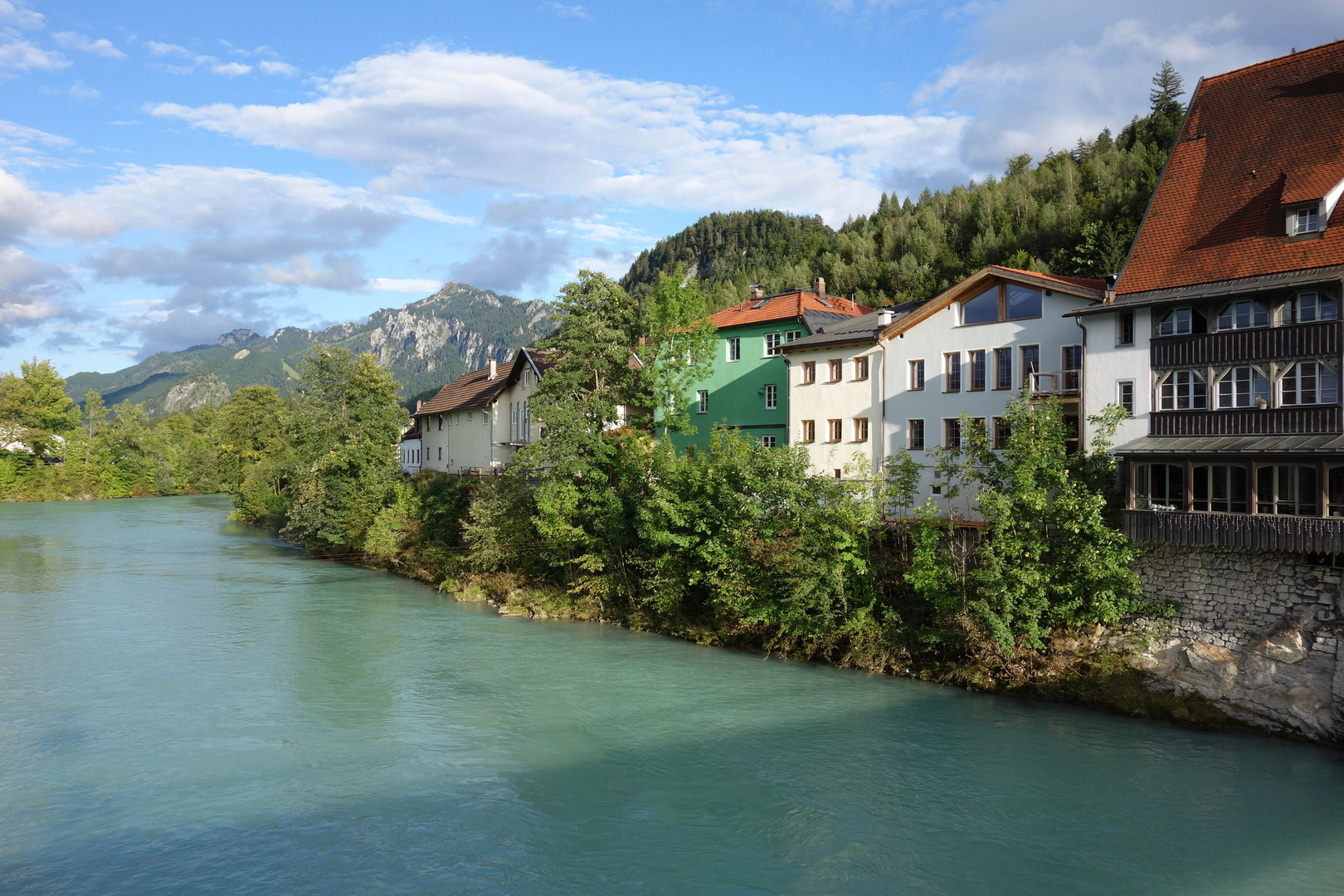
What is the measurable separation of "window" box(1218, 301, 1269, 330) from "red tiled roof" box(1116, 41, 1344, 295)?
2.71 ft

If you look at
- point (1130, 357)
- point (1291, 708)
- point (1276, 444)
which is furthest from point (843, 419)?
point (1291, 708)

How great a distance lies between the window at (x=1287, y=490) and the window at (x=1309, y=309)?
3670 millimetres

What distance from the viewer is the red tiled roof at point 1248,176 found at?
22.4m

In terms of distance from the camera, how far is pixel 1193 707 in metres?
20.8

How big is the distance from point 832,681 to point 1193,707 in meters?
8.95

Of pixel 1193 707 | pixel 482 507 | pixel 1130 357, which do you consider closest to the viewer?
pixel 1193 707

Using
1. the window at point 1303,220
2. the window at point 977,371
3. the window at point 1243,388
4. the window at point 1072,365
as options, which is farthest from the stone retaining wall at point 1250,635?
the window at point 977,371

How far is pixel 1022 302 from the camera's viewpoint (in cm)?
2934

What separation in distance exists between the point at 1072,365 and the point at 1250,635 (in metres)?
10.3

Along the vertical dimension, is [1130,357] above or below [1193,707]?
above

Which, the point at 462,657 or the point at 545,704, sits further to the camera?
the point at 462,657

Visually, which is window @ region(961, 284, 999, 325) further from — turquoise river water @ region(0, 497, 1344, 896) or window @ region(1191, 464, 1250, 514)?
turquoise river water @ region(0, 497, 1344, 896)

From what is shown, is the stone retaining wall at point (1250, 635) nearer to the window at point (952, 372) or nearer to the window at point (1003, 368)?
the window at point (1003, 368)

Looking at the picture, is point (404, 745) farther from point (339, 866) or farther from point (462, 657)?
point (462, 657)
